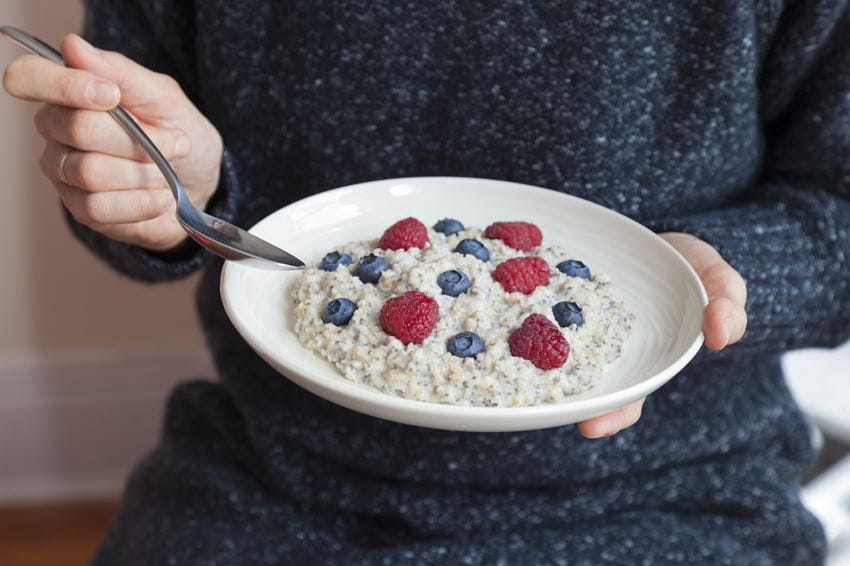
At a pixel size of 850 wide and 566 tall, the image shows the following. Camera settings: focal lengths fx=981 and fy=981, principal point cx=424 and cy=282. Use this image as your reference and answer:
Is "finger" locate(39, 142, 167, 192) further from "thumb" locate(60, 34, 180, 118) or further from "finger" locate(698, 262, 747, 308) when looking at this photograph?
"finger" locate(698, 262, 747, 308)

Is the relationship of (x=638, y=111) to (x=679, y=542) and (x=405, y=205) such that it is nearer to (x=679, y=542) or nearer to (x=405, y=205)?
(x=405, y=205)

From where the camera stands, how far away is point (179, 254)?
105cm

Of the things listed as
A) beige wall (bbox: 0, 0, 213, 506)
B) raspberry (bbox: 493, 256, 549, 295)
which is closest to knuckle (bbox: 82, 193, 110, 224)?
raspberry (bbox: 493, 256, 549, 295)

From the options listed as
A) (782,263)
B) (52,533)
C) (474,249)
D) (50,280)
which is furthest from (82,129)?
(52,533)

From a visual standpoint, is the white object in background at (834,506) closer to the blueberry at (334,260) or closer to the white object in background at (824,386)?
the white object in background at (824,386)

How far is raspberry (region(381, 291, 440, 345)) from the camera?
0.76 m

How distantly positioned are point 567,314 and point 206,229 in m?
0.31

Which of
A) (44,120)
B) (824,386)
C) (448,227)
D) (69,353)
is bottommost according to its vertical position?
(69,353)

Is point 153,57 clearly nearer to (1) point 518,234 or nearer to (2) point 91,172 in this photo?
(2) point 91,172

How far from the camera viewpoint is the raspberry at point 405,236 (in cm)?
86

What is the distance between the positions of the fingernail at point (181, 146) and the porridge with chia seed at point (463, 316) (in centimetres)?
15

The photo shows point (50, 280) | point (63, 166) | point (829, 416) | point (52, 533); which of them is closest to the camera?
point (63, 166)

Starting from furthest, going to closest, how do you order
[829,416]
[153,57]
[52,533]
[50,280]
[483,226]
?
[52,533] → [50,280] → [829,416] → [153,57] → [483,226]

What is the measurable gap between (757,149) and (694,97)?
0.44ft
